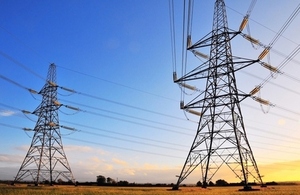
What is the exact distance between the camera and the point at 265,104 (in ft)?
130

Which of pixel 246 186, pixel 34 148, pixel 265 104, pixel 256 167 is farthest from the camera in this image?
pixel 34 148

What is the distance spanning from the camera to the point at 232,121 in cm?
3550

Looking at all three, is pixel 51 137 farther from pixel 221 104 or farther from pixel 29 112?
pixel 221 104

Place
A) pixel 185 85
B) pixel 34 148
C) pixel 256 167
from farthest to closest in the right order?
pixel 34 148
pixel 185 85
pixel 256 167

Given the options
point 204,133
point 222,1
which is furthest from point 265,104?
point 222,1

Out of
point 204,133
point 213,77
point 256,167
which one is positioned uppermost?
point 213,77

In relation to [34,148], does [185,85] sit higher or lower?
higher

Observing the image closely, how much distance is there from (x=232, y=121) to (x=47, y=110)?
37236mm

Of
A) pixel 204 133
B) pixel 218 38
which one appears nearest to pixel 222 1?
pixel 218 38

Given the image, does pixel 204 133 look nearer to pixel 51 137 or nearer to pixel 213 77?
pixel 213 77

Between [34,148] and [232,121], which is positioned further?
[34,148]

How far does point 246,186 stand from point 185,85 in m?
16.1

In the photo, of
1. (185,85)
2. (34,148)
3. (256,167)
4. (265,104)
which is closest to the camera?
(256,167)

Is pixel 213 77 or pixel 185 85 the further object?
pixel 185 85
